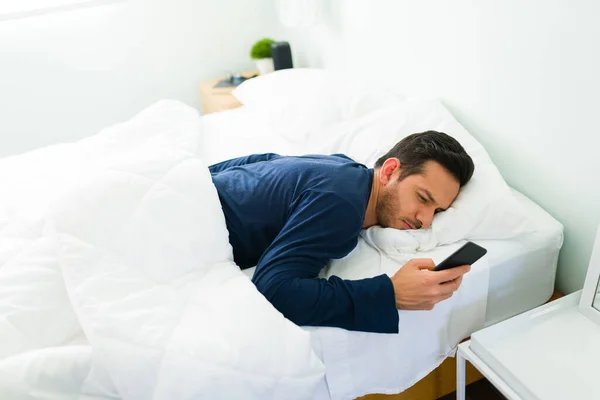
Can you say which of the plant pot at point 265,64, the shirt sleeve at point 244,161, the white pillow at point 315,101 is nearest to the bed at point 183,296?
the shirt sleeve at point 244,161

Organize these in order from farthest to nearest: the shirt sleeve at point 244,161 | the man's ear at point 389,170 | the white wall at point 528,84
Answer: the shirt sleeve at point 244,161 → the man's ear at point 389,170 → the white wall at point 528,84

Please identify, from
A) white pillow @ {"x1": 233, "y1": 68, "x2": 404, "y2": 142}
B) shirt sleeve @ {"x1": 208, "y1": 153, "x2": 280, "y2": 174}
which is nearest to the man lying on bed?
shirt sleeve @ {"x1": 208, "y1": 153, "x2": 280, "y2": 174}

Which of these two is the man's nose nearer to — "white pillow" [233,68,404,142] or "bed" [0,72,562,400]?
"bed" [0,72,562,400]

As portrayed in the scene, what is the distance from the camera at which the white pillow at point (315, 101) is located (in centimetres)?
169

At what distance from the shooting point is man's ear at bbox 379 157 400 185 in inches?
46.8

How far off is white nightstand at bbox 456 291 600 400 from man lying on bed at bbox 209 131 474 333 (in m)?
0.14

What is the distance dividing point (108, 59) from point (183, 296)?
195 centimetres

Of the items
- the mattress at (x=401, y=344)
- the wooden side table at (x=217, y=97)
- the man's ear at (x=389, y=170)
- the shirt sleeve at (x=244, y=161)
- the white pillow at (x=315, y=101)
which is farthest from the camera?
the wooden side table at (x=217, y=97)

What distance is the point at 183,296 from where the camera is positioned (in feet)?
3.24

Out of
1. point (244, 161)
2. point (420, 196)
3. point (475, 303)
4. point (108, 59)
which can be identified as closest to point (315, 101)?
point (244, 161)

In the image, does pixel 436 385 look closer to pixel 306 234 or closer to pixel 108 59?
pixel 306 234

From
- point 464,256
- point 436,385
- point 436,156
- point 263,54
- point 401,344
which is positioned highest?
point 263,54

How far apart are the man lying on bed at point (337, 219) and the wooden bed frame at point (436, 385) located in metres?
0.28

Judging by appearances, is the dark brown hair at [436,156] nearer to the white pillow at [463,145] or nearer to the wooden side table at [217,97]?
the white pillow at [463,145]
